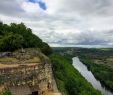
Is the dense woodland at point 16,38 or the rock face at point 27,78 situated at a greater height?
the dense woodland at point 16,38

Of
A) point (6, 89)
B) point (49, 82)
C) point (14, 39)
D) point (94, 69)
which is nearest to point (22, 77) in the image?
point (6, 89)

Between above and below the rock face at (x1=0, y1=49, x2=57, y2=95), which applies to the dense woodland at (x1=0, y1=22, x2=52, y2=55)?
above

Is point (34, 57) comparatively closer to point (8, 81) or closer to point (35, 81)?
point (35, 81)

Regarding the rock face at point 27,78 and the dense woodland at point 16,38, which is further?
the dense woodland at point 16,38

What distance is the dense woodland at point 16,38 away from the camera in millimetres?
38978

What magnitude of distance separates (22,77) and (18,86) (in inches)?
36.7

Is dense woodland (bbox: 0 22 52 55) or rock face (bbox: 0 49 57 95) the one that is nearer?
rock face (bbox: 0 49 57 95)

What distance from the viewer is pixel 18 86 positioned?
24688mm

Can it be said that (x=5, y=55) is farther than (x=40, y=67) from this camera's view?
Yes

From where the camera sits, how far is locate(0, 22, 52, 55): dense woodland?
39.0m

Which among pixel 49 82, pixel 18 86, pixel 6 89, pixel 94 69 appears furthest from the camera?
pixel 94 69

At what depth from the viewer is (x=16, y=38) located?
39.5 meters

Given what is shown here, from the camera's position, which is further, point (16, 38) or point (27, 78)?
point (16, 38)

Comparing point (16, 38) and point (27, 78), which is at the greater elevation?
point (16, 38)
